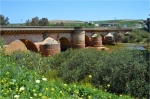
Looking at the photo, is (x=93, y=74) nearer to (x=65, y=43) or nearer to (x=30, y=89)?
(x=30, y=89)

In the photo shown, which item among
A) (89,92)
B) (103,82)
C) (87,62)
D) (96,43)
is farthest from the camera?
(96,43)

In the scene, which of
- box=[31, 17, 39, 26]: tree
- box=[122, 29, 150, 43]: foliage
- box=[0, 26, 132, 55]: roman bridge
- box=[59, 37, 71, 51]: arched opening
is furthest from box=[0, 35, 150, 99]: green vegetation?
box=[122, 29, 150, 43]: foliage

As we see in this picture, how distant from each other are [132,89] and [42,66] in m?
4.06

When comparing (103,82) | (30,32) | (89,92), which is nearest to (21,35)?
(30,32)

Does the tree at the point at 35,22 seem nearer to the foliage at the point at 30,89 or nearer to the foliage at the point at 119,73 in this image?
the foliage at the point at 119,73

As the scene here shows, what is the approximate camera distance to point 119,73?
9.20 metres

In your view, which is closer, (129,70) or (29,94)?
(29,94)

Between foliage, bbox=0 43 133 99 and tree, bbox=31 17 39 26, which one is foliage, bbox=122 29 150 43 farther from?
foliage, bbox=0 43 133 99

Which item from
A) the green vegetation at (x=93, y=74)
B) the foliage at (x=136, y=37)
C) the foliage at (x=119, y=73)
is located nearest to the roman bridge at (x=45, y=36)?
the green vegetation at (x=93, y=74)

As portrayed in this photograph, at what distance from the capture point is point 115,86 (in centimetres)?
912

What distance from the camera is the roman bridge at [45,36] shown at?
24419 millimetres

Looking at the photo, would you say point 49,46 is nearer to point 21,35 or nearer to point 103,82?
point 21,35

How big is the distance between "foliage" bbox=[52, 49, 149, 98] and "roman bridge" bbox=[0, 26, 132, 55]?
9.12 metres

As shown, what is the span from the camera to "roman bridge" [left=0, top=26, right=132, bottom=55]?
24.4 m
